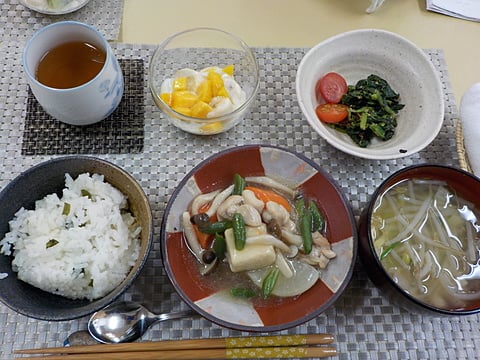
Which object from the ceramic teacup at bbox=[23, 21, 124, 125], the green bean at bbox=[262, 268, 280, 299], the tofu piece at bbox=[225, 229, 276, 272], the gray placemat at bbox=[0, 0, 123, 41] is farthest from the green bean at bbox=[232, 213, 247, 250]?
the gray placemat at bbox=[0, 0, 123, 41]

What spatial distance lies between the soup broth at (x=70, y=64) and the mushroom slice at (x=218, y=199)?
0.54m

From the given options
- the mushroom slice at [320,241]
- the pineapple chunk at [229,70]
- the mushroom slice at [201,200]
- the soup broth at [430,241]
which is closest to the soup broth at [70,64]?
the pineapple chunk at [229,70]

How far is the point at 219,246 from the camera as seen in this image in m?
1.23

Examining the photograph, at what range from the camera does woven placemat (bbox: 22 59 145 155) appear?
147 centimetres

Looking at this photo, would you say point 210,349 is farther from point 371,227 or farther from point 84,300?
Result: point 371,227

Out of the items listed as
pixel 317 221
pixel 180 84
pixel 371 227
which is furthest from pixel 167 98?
pixel 371 227

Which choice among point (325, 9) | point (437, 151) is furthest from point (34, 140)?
point (437, 151)

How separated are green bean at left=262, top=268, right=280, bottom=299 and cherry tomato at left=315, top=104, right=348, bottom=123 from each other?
0.55m

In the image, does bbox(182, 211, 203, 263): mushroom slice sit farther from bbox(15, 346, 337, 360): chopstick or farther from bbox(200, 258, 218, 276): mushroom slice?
bbox(15, 346, 337, 360): chopstick

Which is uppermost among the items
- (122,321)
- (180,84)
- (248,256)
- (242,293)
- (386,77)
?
(386,77)

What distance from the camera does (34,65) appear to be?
1.36 metres

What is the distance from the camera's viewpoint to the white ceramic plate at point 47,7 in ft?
5.48

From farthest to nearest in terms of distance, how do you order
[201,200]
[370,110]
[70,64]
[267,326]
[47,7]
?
[47,7], [370,110], [70,64], [201,200], [267,326]

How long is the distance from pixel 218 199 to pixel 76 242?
40 centimetres
